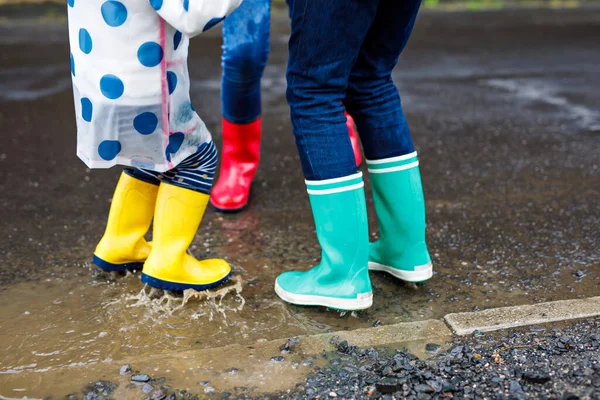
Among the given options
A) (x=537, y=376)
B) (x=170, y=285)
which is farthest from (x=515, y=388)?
(x=170, y=285)

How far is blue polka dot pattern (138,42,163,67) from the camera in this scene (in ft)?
6.81

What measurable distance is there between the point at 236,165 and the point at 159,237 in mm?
1013

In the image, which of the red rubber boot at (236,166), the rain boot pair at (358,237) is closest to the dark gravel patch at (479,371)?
the rain boot pair at (358,237)

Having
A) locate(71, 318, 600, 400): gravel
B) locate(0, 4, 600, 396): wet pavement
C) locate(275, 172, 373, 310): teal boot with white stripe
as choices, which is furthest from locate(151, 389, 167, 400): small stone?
locate(275, 172, 373, 310): teal boot with white stripe

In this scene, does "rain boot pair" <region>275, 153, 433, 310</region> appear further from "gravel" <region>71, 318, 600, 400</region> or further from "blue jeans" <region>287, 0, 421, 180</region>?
"gravel" <region>71, 318, 600, 400</region>

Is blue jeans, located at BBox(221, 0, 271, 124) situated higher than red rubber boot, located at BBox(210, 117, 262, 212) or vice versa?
blue jeans, located at BBox(221, 0, 271, 124)

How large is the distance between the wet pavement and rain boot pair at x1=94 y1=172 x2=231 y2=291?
0.08 meters

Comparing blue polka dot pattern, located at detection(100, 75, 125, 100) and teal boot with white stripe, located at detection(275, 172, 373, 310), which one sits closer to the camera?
blue polka dot pattern, located at detection(100, 75, 125, 100)

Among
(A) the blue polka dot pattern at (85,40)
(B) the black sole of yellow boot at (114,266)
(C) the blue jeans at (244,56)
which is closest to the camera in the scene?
(A) the blue polka dot pattern at (85,40)

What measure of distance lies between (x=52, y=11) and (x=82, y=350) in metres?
7.95

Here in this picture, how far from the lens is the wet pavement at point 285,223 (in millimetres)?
2281

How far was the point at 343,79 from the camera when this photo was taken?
7.24 ft

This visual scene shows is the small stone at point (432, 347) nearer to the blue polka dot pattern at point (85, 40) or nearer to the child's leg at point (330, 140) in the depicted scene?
the child's leg at point (330, 140)

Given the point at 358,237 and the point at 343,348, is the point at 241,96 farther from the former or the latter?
the point at 343,348
